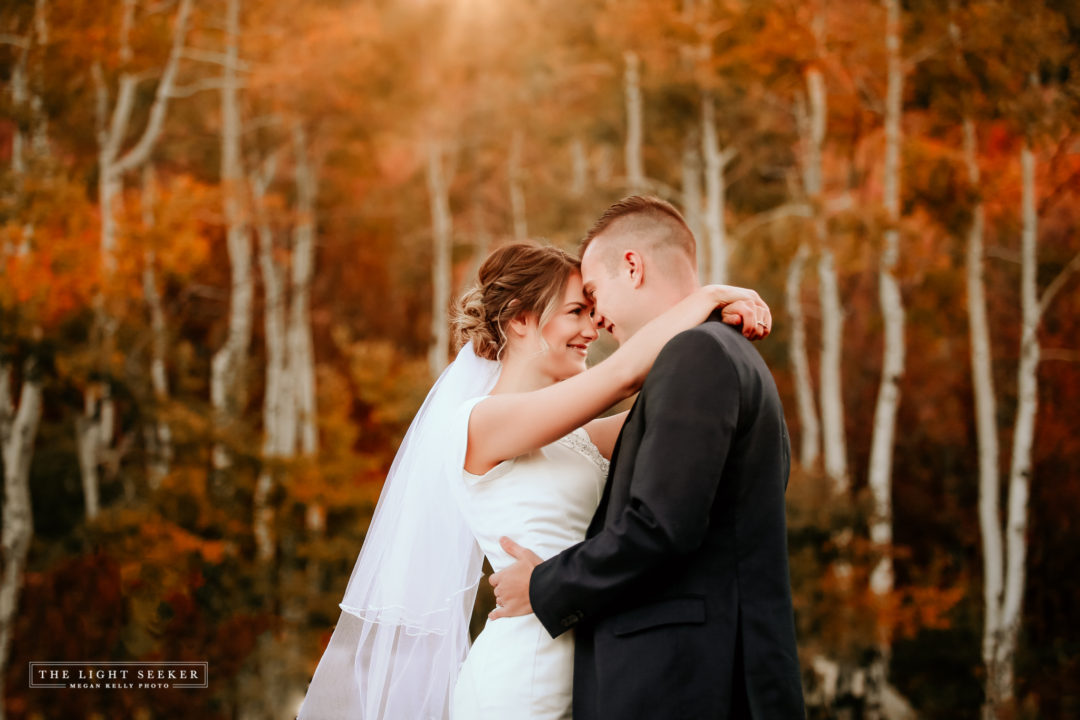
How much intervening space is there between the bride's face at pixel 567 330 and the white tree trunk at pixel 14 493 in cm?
861

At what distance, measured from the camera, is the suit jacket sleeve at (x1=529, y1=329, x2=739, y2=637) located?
215cm

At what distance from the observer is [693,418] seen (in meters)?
2.18

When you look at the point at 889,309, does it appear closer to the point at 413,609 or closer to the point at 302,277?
the point at 413,609

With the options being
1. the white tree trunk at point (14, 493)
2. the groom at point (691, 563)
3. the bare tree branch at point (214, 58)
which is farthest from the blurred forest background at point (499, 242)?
the groom at point (691, 563)

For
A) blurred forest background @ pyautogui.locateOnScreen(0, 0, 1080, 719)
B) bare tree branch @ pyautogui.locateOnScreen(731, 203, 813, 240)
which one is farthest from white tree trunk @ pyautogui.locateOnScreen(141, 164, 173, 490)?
bare tree branch @ pyautogui.locateOnScreen(731, 203, 813, 240)

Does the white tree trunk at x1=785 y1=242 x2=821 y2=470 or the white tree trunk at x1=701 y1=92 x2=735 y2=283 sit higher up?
the white tree trunk at x1=701 y1=92 x2=735 y2=283

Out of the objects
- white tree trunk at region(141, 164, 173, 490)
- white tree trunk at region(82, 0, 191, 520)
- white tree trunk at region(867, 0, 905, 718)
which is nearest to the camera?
white tree trunk at region(867, 0, 905, 718)

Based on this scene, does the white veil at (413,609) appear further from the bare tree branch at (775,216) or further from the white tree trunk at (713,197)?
the white tree trunk at (713,197)

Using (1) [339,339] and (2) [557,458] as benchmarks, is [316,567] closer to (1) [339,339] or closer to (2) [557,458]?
(1) [339,339]

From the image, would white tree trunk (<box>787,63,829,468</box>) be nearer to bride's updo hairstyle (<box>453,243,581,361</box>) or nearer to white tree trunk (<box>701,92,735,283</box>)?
white tree trunk (<box>701,92,735,283</box>)

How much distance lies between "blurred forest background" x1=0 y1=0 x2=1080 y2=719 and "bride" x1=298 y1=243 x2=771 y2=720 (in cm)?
339

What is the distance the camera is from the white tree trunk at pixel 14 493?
9242mm

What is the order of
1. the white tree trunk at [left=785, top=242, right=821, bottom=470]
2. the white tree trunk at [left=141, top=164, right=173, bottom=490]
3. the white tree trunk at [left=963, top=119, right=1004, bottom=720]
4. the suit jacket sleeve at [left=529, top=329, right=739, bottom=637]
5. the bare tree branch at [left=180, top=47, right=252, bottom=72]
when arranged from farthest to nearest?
the white tree trunk at [left=785, top=242, right=821, bottom=470]
the bare tree branch at [left=180, top=47, right=252, bottom=72]
the white tree trunk at [left=141, top=164, right=173, bottom=490]
the white tree trunk at [left=963, top=119, right=1004, bottom=720]
the suit jacket sleeve at [left=529, top=329, right=739, bottom=637]

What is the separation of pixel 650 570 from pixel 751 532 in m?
0.30
